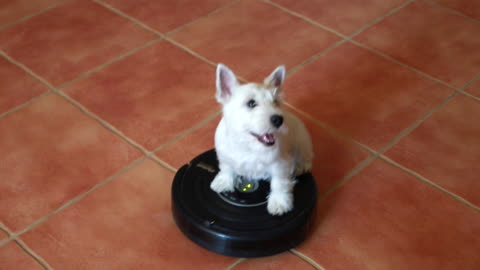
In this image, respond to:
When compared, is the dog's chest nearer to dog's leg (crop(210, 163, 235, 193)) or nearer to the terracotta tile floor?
dog's leg (crop(210, 163, 235, 193))

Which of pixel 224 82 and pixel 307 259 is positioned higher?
pixel 224 82

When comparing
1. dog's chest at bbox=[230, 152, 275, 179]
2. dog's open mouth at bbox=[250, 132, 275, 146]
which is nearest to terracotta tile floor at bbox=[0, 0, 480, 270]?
dog's chest at bbox=[230, 152, 275, 179]

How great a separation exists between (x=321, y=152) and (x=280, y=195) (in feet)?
1.54

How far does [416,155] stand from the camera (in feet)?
6.70

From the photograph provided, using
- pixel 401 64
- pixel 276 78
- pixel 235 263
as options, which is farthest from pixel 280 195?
pixel 401 64

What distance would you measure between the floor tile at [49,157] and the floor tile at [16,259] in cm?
9

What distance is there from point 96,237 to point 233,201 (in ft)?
1.48

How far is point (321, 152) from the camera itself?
2.05 meters

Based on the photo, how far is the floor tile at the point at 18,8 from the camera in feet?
9.02

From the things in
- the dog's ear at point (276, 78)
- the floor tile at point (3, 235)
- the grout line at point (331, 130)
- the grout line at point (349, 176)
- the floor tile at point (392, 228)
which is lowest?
the floor tile at point (392, 228)

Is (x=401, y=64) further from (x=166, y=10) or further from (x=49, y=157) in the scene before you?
(x=49, y=157)

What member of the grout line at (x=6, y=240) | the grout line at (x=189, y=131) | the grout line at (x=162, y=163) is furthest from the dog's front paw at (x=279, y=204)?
the grout line at (x=6, y=240)

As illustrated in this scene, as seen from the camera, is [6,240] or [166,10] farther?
[166,10]

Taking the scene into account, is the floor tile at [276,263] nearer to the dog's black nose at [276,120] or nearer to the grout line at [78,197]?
the dog's black nose at [276,120]
